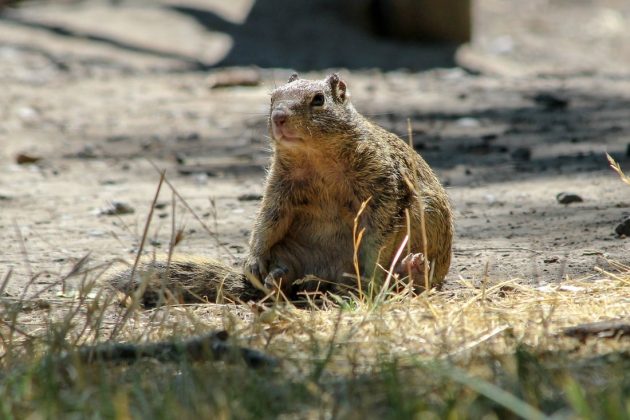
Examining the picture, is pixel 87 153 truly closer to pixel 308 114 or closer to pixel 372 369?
pixel 308 114

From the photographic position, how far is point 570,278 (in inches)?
177

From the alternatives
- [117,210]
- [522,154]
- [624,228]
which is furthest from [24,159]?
[624,228]

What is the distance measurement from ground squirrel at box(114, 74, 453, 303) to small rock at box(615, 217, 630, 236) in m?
0.97

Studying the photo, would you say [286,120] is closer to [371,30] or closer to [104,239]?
[104,239]

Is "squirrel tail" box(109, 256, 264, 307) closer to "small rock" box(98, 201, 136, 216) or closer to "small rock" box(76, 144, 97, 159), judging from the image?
"small rock" box(98, 201, 136, 216)

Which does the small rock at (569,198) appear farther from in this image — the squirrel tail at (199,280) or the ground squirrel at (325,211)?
the squirrel tail at (199,280)

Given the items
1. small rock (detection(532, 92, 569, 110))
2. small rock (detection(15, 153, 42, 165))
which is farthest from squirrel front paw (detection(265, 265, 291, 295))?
small rock (detection(532, 92, 569, 110))

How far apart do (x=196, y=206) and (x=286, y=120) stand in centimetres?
205

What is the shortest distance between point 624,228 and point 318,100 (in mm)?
1650

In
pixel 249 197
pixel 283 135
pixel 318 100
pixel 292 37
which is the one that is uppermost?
pixel 318 100

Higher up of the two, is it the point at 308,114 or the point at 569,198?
the point at 308,114

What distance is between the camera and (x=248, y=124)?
905cm

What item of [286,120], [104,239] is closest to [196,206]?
[104,239]

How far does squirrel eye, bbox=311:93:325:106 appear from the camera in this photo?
4512 millimetres
